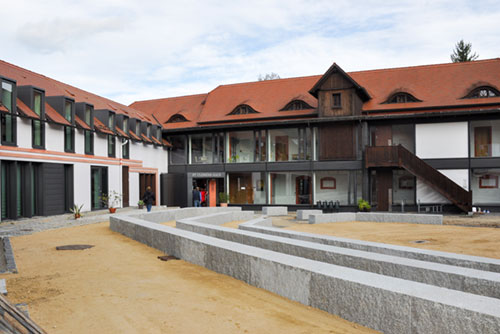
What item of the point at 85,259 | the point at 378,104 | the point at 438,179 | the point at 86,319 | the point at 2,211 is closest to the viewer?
the point at 86,319

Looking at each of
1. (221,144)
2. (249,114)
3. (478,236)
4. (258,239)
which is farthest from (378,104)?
(258,239)

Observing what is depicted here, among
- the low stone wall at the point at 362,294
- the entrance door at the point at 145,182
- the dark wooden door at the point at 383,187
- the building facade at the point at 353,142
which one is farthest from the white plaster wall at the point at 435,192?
the low stone wall at the point at 362,294

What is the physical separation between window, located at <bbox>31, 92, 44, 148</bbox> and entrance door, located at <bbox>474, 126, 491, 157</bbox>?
25.2 meters

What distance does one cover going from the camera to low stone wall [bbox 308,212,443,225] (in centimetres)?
2062

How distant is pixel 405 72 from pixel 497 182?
419 inches

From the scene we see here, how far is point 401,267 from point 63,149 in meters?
20.8

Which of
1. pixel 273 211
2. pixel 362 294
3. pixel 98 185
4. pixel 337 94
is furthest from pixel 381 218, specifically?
pixel 362 294

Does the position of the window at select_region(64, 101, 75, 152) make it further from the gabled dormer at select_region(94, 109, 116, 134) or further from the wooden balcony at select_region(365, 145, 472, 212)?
the wooden balcony at select_region(365, 145, 472, 212)

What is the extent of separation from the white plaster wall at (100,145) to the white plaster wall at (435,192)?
19871 millimetres

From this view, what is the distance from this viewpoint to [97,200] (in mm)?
26547

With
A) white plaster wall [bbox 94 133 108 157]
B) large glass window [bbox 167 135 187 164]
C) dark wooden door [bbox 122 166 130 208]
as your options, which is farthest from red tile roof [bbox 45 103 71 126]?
large glass window [bbox 167 135 187 164]

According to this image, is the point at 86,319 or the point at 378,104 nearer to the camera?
the point at 86,319

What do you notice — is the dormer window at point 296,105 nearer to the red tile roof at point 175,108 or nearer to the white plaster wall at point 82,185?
the red tile roof at point 175,108

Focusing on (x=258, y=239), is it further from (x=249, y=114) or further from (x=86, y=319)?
(x=249, y=114)
